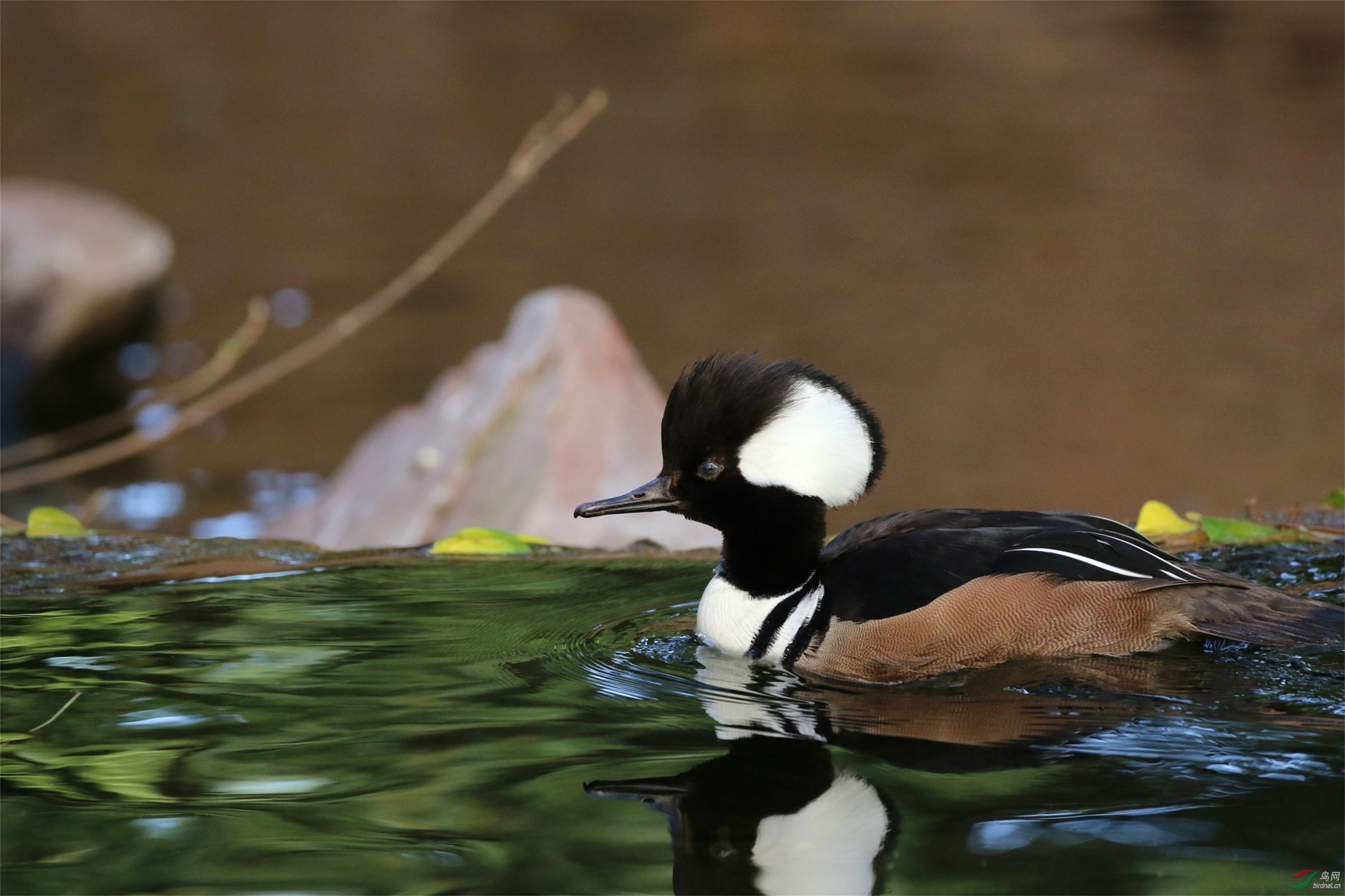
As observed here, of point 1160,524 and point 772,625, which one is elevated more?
point 1160,524

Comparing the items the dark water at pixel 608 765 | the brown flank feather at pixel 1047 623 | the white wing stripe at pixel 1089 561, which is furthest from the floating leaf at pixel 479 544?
the white wing stripe at pixel 1089 561

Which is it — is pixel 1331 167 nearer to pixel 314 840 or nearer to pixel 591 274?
pixel 591 274

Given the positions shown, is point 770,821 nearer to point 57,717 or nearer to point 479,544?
point 57,717

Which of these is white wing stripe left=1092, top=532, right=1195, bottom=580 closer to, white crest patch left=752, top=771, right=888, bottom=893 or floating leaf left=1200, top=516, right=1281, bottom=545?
floating leaf left=1200, top=516, right=1281, bottom=545

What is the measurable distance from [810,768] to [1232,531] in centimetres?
214

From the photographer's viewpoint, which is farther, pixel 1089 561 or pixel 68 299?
pixel 68 299

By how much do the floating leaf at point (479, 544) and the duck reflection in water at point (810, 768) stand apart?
1.25 meters

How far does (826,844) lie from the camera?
85.1 inches

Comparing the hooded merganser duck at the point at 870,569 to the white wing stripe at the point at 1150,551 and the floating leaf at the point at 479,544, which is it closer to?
the white wing stripe at the point at 1150,551

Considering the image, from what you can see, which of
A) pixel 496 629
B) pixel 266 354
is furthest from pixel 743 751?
pixel 266 354

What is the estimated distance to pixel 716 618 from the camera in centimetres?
337

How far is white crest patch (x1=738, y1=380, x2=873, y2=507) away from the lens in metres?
3.25

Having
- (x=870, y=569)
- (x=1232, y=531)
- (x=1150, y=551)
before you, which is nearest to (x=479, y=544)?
(x=870, y=569)

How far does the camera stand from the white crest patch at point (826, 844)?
6.72ft
